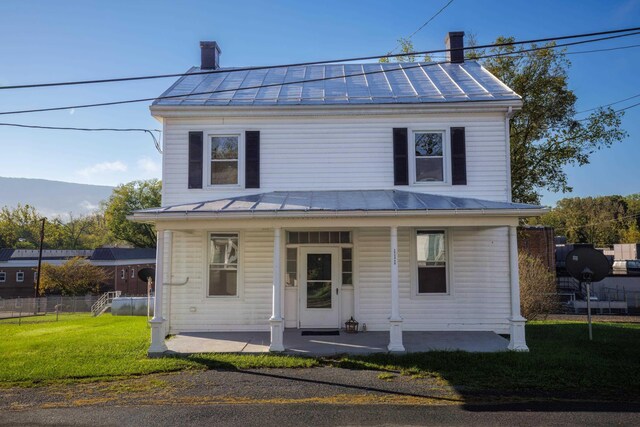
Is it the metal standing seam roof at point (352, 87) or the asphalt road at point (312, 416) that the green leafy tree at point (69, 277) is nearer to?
the metal standing seam roof at point (352, 87)

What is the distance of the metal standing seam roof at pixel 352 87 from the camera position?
12242mm

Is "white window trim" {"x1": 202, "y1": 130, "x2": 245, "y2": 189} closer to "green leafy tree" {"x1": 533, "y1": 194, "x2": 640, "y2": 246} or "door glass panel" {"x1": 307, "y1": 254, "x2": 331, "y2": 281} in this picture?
"door glass panel" {"x1": 307, "y1": 254, "x2": 331, "y2": 281}

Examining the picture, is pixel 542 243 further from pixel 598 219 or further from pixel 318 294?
pixel 598 219

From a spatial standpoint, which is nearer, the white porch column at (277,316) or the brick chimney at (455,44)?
the white porch column at (277,316)

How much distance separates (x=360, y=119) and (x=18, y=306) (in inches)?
955

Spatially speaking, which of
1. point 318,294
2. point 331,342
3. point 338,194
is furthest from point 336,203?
point 331,342

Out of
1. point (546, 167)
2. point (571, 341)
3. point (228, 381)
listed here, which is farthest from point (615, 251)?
point (228, 381)

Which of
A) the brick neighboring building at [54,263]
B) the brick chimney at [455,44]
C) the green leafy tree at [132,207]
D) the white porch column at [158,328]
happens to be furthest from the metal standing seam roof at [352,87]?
the green leafy tree at [132,207]

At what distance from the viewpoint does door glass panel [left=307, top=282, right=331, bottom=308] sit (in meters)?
12.0

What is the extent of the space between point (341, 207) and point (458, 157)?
12.3 ft

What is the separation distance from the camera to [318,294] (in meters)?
12.1

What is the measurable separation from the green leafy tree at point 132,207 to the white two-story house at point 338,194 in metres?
45.8

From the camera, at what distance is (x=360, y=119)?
40.2ft

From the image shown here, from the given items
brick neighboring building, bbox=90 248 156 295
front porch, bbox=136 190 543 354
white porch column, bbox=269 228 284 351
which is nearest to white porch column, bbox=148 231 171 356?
front porch, bbox=136 190 543 354
